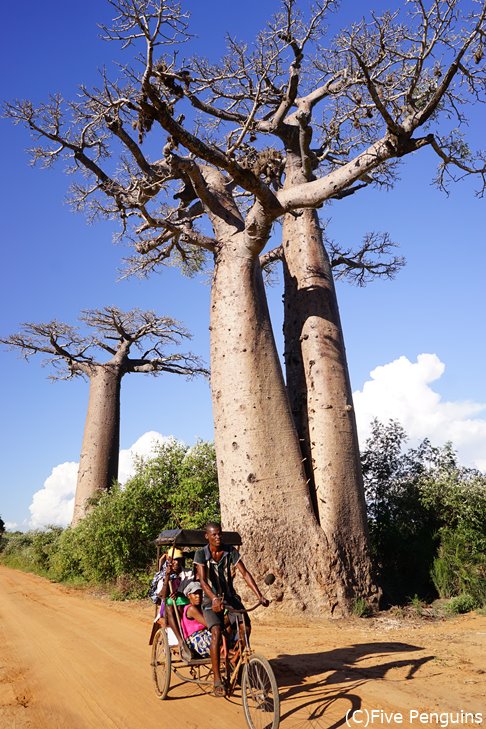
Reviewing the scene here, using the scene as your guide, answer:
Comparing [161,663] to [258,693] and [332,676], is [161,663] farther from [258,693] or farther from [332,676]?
[332,676]

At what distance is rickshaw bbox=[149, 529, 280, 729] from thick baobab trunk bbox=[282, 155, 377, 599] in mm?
3012

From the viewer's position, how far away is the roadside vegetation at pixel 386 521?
285 inches

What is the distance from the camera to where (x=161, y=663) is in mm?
3600

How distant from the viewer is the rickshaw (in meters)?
2.80

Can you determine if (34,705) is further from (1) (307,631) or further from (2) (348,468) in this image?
(2) (348,468)

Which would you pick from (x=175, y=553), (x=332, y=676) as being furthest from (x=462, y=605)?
(x=175, y=553)

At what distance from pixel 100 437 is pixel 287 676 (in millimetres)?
10097

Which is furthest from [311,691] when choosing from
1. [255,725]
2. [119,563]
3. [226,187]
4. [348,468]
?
[226,187]

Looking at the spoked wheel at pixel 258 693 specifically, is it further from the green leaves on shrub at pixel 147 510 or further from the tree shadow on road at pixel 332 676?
the green leaves on shrub at pixel 147 510

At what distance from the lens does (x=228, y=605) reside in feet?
10.7

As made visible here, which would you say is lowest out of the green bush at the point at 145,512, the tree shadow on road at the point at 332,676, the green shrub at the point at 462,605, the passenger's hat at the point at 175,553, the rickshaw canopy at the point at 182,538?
the tree shadow on road at the point at 332,676

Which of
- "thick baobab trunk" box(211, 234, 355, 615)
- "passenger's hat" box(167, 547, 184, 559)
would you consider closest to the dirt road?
"thick baobab trunk" box(211, 234, 355, 615)

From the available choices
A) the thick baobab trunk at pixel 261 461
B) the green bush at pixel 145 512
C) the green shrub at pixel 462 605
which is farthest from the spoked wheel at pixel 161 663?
the green bush at pixel 145 512

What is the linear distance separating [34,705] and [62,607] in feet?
15.3
